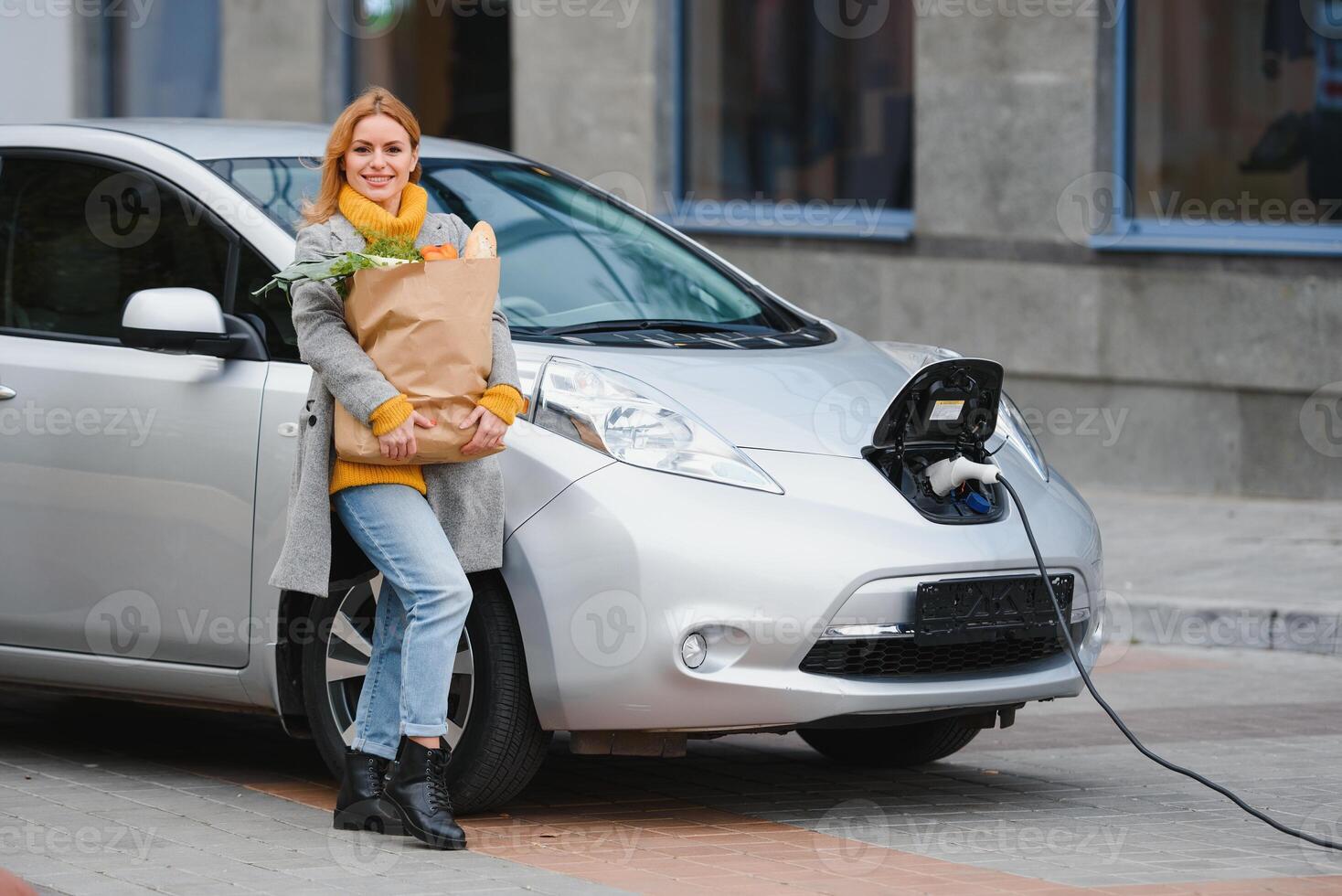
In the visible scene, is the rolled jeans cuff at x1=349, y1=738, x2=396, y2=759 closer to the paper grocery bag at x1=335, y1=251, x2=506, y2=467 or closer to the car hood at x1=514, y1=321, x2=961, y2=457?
the paper grocery bag at x1=335, y1=251, x2=506, y2=467

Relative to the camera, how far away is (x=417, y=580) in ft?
16.3

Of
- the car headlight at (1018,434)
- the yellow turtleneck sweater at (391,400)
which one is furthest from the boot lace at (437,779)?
the car headlight at (1018,434)

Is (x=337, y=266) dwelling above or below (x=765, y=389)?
above

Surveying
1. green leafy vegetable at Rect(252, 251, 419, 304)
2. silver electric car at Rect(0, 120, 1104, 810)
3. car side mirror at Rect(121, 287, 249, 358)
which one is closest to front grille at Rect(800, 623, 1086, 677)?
silver electric car at Rect(0, 120, 1104, 810)

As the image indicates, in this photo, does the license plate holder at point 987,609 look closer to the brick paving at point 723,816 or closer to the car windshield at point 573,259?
the brick paving at point 723,816

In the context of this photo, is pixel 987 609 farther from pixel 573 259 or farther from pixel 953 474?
pixel 573 259

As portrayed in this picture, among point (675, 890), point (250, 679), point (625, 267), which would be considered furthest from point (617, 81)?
point (675, 890)

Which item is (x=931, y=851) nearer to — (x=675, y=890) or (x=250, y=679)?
(x=675, y=890)

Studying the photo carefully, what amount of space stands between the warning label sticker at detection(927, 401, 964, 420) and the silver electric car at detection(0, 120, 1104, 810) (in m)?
0.01

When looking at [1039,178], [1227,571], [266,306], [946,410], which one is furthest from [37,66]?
[946,410]

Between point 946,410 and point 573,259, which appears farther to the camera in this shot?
point 573,259

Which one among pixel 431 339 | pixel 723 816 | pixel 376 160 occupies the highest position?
pixel 376 160

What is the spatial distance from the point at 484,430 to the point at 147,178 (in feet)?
5.31

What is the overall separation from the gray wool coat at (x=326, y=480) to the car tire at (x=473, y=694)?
18 cm
